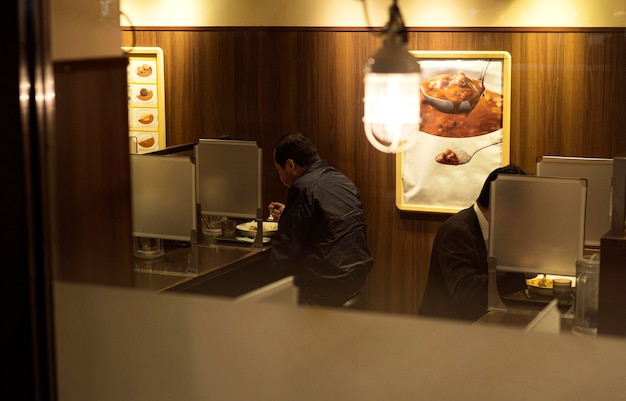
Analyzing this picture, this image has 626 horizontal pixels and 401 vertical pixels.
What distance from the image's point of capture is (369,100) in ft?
3.69

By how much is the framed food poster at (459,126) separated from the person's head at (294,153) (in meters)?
0.13

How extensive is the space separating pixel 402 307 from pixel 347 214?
0.50 feet

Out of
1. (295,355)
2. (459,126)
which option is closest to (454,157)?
(459,126)

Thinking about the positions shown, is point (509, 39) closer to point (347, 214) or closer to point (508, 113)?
point (508, 113)

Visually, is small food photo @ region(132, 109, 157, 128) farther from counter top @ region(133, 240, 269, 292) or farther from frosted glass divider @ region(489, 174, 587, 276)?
frosted glass divider @ region(489, 174, 587, 276)

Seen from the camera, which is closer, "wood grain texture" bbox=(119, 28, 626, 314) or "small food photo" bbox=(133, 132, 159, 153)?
"wood grain texture" bbox=(119, 28, 626, 314)

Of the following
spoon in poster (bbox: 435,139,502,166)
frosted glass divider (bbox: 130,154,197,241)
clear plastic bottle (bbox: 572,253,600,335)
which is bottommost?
clear plastic bottle (bbox: 572,253,600,335)

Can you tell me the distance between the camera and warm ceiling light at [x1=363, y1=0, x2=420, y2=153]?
110cm

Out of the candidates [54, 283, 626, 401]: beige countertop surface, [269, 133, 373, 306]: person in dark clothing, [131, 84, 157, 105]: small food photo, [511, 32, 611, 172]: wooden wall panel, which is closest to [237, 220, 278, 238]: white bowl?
[269, 133, 373, 306]: person in dark clothing

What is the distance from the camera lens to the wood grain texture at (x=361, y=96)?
3.45 ft

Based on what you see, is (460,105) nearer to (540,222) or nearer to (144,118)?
(540,222)

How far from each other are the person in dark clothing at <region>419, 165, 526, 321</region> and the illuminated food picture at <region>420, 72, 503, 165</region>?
64 millimetres

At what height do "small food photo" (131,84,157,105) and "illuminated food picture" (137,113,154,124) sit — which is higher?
Result: "small food photo" (131,84,157,105)

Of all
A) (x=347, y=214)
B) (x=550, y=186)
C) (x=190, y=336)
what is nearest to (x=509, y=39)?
(x=550, y=186)
